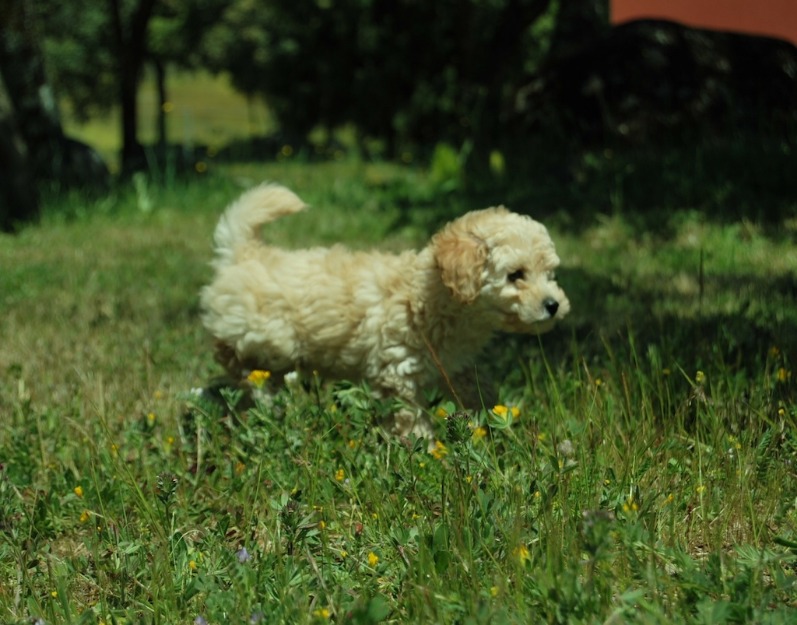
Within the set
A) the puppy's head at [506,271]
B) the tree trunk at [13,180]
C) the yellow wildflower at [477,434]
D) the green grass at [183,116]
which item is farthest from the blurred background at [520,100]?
the green grass at [183,116]

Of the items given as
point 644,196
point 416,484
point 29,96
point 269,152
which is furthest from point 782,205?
point 269,152

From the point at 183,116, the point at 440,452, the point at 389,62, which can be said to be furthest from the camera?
the point at 183,116

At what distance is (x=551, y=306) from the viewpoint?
3670 millimetres

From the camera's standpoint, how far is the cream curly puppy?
3.76 meters

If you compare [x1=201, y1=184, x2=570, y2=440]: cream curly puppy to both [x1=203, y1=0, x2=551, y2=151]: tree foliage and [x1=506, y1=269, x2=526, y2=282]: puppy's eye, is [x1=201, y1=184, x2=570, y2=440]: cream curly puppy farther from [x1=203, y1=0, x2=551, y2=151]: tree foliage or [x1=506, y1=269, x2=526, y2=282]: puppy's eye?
[x1=203, y1=0, x2=551, y2=151]: tree foliage

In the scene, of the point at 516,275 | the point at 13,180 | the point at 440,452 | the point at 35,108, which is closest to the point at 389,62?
the point at 35,108

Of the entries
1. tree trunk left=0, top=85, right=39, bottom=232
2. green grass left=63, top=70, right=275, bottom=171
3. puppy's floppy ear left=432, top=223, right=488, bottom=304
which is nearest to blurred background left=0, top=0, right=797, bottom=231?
tree trunk left=0, top=85, right=39, bottom=232

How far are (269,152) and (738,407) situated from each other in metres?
15.2

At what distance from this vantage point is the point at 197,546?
10.0 ft

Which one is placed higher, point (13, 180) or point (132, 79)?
point (132, 79)

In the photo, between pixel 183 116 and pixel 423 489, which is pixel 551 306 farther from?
pixel 183 116

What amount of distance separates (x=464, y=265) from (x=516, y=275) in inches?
9.1

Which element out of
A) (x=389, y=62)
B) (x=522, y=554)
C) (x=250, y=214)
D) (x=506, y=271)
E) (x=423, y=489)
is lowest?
(x=423, y=489)

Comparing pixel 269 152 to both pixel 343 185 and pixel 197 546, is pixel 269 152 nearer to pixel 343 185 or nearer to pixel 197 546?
pixel 343 185
